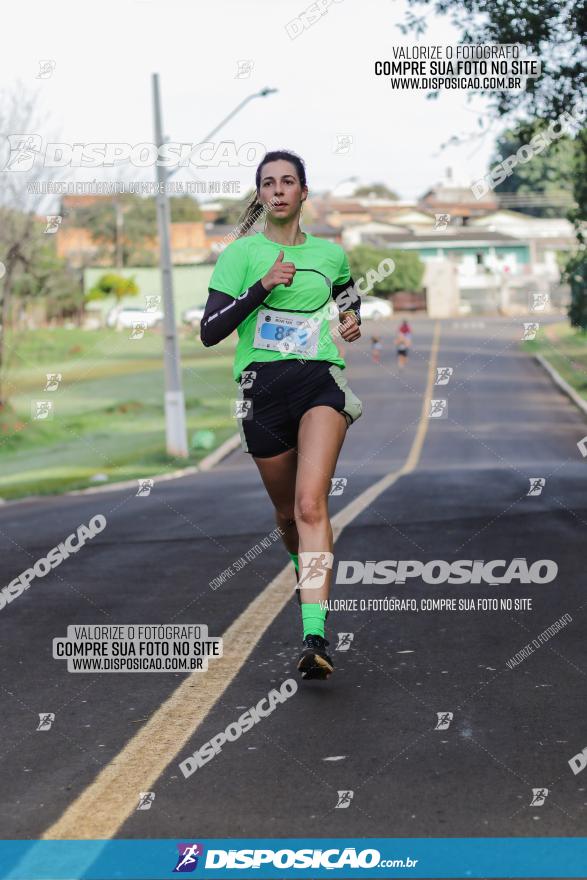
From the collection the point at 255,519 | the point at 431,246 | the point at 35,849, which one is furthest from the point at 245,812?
the point at 431,246

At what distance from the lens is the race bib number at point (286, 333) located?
591 centimetres

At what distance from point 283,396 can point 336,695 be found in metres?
1.34

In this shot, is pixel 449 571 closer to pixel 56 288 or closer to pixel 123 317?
pixel 56 288

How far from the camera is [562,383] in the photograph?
49.4 metres

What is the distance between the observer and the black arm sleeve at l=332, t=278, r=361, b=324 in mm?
6355

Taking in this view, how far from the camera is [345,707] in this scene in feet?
16.7

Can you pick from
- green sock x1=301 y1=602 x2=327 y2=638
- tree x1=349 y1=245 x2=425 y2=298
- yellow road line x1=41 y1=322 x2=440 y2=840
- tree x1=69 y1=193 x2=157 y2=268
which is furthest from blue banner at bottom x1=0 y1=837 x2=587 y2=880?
tree x1=349 y1=245 x2=425 y2=298

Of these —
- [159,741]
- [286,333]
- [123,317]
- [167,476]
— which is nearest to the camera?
[159,741]

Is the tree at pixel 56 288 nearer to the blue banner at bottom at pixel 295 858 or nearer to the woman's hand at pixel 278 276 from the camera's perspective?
the woman's hand at pixel 278 276

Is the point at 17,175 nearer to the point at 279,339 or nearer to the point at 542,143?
the point at 542,143

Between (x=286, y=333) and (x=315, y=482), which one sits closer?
(x=315, y=482)

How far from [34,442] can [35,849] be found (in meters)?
34.3

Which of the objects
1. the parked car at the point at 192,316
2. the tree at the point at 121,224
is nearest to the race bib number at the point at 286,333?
the parked car at the point at 192,316

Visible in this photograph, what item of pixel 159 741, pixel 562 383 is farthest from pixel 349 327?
pixel 562 383
